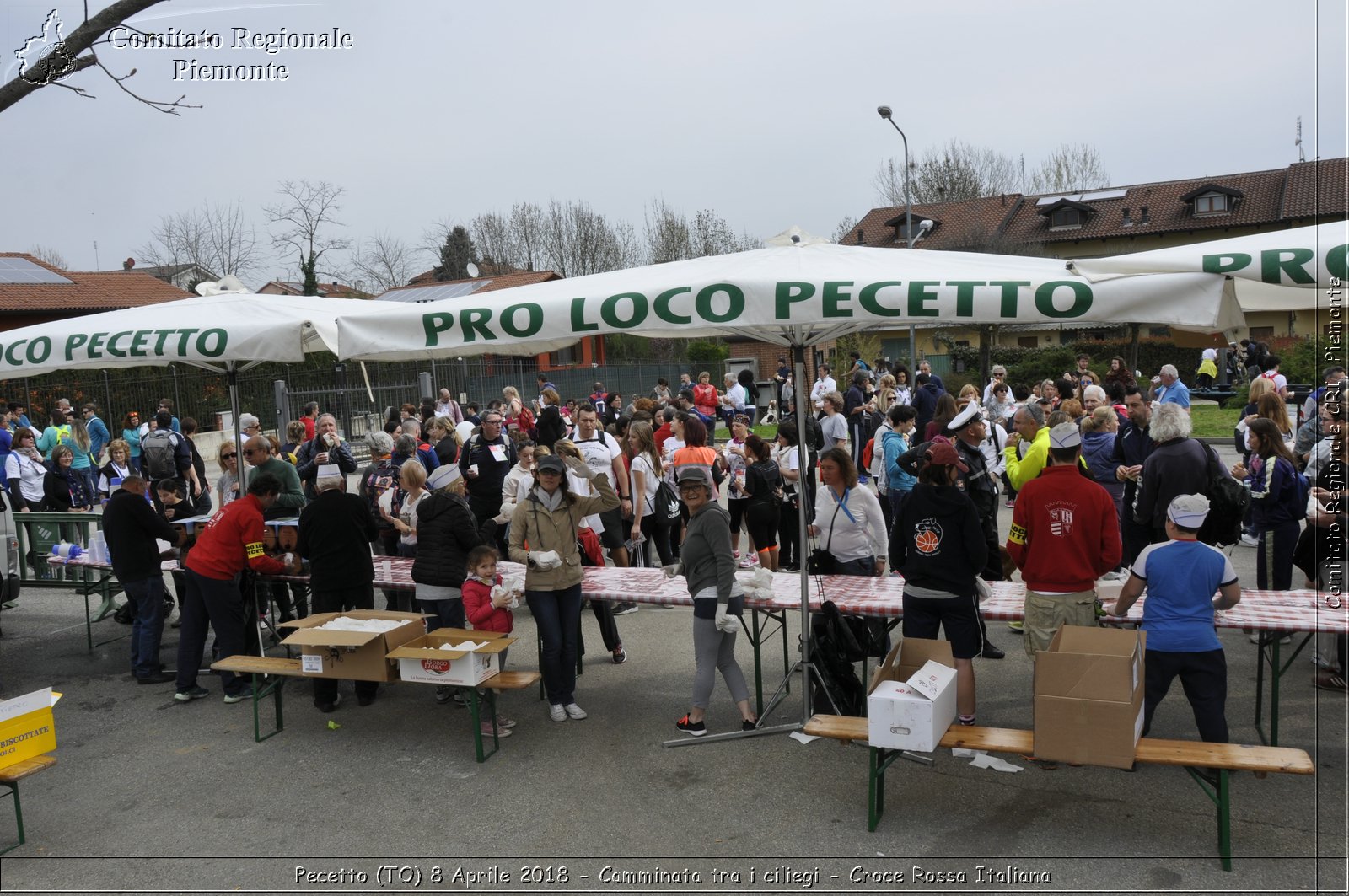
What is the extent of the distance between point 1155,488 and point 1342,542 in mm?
1100

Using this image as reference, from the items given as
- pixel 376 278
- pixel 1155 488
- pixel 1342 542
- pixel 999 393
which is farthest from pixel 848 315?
pixel 376 278

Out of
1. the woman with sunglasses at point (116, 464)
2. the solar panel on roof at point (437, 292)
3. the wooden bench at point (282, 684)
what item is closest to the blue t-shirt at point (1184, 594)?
the wooden bench at point (282, 684)

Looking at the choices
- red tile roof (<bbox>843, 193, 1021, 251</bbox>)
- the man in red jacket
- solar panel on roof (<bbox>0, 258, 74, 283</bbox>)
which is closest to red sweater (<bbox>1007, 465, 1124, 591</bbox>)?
the man in red jacket

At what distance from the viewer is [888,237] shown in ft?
182

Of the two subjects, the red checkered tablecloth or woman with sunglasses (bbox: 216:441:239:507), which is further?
woman with sunglasses (bbox: 216:441:239:507)

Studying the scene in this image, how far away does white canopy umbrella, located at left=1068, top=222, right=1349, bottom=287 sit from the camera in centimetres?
429

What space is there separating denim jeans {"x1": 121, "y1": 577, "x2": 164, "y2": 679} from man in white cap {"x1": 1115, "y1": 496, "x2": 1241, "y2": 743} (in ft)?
22.7

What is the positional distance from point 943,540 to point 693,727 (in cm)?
196

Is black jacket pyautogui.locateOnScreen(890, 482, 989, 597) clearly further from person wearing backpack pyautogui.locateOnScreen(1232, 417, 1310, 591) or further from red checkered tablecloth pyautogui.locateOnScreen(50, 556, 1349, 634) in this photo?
person wearing backpack pyautogui.locateOnScreen(1232, 417, 1310, 591)

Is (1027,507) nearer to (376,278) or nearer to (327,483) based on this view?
(327,483)

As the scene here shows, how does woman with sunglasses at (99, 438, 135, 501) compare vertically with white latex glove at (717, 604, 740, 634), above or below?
above

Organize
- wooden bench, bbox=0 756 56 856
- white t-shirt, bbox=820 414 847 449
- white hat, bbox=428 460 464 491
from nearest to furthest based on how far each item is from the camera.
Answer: wooden bench, bbox=0 756 56 856, white hat, bbox=428 460 464 491, white t-shirt, bbox=820 414 847 449

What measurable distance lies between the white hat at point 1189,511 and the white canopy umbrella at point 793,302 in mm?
837

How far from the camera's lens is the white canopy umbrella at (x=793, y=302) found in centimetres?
471
